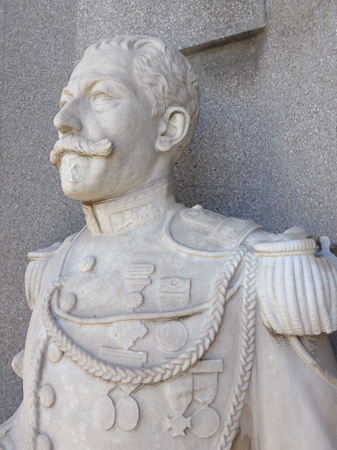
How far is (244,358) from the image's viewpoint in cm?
158

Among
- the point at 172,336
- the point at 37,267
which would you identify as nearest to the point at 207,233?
the point at 172,336

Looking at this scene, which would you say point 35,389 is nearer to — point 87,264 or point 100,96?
point 87,264

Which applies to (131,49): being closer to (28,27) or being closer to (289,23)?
(289,23)

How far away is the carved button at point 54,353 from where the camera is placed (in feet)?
5.45

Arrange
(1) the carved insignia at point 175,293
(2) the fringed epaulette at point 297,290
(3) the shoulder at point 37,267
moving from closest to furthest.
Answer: (2) the fringed epaulette at point 297,290 → (1) the carved insignia at point 175,293 → (3) the shoulder at point 37,267

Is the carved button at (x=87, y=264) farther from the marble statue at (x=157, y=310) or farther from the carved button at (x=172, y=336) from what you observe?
the carved button at (x=172, y=336)

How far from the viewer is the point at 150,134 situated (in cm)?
183

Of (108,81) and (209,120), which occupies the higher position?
(108,81)

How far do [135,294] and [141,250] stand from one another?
166 millimetres

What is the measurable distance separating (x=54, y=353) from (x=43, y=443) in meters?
0.24

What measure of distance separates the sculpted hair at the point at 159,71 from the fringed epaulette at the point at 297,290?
1.88 feet

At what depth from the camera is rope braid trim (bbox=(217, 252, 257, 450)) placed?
1545mm

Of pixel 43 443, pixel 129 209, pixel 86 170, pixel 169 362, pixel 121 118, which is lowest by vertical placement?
pixel 43 443

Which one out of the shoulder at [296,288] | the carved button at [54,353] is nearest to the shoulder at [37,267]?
the carved button at [54,353]
